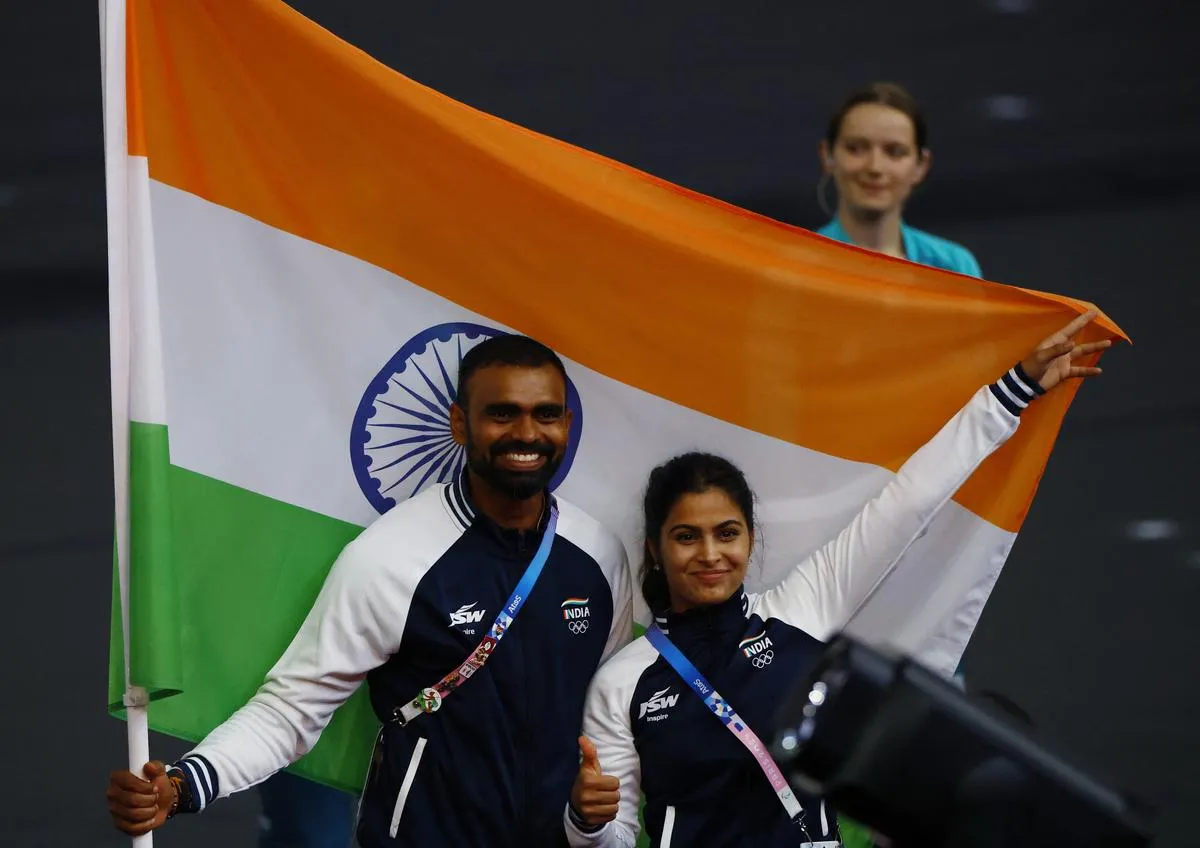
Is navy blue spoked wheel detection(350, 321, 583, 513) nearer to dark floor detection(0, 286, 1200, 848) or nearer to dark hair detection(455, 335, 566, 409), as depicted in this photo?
dark hair detection(455, 335, 566, 409)

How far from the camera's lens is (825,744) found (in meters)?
1.74

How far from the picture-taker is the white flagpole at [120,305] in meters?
3.02

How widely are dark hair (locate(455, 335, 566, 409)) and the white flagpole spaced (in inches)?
21.9

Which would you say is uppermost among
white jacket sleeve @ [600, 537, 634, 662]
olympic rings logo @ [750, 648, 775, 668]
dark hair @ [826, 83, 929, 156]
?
dark hair @ [826, 83, 929, 156]

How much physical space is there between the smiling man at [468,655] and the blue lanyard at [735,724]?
0.18 m

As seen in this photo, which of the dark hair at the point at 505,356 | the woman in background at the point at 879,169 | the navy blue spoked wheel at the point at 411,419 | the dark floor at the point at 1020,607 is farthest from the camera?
the dark floor at the point at 1020,607

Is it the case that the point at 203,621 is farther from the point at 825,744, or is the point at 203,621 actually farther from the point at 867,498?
the point at 825,744

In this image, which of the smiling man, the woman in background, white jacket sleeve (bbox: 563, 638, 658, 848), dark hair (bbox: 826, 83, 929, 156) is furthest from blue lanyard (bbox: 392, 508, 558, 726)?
dark hair (bbox: 826, 83, 929, 156)

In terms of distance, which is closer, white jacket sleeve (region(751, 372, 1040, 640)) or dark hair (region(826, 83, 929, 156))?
white jacket sleeve (region(751, 372, 1040, 640))

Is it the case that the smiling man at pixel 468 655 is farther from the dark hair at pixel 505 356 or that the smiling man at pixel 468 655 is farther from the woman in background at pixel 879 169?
the woman in background at pixel 879 169

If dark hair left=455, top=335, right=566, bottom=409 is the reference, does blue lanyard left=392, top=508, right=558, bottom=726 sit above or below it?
below

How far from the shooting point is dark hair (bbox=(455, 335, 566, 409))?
10.3 feet

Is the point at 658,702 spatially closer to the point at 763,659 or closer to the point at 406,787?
the point at 763,659

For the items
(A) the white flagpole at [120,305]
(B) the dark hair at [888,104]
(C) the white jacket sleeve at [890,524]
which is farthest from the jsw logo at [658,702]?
(B) the dark hair at [888,104]
